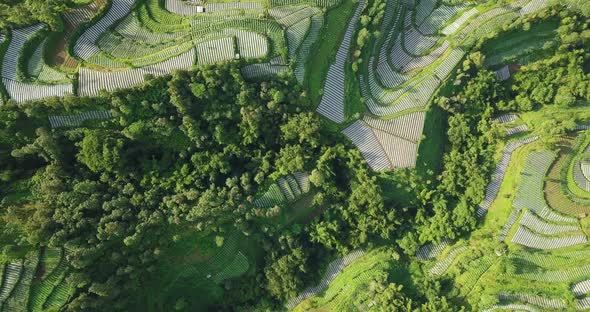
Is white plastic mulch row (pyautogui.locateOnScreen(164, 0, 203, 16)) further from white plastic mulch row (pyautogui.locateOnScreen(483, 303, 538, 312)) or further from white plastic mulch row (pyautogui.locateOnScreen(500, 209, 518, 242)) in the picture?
white plastic mulch row (pyautogui.locateOnScreen(483, 303, 538, 312))

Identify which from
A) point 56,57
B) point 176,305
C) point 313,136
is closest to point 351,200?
point 313,136

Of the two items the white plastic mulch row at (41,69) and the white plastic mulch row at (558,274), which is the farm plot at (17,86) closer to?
the white plastic mulch row at (41,69)

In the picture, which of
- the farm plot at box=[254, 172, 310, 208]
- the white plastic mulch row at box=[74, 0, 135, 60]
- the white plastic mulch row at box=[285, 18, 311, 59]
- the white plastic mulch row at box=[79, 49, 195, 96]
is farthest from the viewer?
the farm plot at box=[254, 172, 310, 208]

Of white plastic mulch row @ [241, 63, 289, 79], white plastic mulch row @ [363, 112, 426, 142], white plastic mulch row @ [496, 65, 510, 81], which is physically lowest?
white plastic mulch row @ [363, 112, 426, 142]

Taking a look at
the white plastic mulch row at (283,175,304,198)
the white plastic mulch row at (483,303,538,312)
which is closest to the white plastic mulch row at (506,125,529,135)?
the white plastic mulch row at (483,303,538,312)

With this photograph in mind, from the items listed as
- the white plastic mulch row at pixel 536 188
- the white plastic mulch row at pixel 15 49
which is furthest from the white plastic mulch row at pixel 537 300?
the white plastic mulch row at pixel 15 49

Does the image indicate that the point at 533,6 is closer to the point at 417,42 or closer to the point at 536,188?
the point at 417,42
